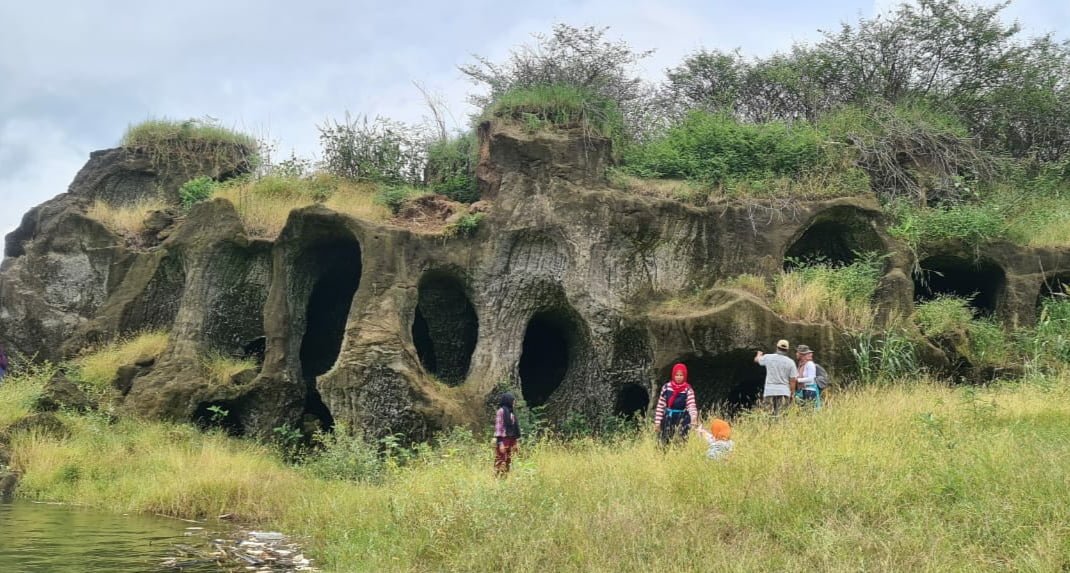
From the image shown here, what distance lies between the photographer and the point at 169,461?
13.7m

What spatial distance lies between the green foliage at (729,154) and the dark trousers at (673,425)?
21.1 feet

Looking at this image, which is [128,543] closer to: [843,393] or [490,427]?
[490,427]

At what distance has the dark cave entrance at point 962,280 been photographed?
16.4 metres

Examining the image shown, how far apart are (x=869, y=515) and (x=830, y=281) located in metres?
7.47

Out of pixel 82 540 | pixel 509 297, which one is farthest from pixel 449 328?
pixel 82 540

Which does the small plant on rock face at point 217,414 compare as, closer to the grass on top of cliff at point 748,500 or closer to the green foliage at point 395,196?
the grass on top of cliff at point 748,500

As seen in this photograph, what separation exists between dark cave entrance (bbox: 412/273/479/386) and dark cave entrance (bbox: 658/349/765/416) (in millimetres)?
4673

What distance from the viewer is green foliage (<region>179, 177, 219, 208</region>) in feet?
65.5

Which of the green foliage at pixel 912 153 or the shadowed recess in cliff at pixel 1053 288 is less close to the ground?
the green foliage at pixel 912 153

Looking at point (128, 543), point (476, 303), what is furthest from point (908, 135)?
point (128, 543)

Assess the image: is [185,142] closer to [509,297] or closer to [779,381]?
[509,297]

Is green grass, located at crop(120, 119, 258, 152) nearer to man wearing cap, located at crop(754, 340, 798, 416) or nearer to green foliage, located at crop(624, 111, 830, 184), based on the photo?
green foliage, located at crop(624, 111, 830, 184)

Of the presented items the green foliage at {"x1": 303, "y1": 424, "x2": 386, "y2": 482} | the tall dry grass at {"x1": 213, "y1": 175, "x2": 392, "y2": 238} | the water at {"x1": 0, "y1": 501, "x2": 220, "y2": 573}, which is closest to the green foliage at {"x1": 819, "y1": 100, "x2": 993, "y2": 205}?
the tall dry grass at {"x1": 213, "y1": 175, "x2": 392, "y2": 238}

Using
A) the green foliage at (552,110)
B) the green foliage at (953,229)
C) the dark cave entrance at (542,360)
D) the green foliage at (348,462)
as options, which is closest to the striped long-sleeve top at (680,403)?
the green foliage at (348,462)
